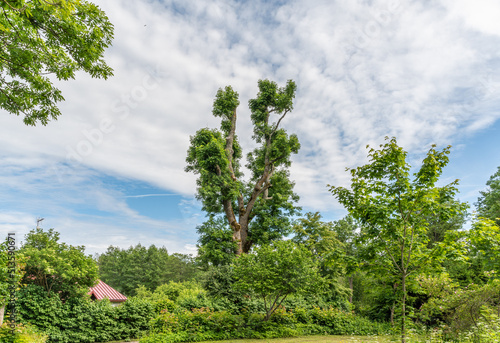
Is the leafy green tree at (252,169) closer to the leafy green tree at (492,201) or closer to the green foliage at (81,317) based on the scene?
the green foliage at (81,317)

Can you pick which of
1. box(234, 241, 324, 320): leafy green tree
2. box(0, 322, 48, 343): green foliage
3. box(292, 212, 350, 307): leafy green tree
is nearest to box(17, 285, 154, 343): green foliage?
box(0, 322, 48, 343): green foliage

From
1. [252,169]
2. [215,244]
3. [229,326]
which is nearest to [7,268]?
[229,326]

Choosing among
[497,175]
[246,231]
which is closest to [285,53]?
[246,231]

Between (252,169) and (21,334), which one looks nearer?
(21,334)

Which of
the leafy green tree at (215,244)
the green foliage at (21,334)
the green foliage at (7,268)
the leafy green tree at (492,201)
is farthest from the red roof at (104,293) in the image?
the leafy green tree at (492,201)

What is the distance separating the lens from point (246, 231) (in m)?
18.3

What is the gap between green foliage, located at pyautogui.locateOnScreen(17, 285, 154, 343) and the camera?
31.6ft

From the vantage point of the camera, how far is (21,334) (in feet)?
26.7

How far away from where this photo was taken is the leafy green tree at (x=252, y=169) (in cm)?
1708

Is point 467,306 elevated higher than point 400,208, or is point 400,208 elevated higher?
point 400,208

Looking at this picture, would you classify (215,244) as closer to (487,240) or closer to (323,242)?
(323,242)

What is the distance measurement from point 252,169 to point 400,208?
1618 centimetres

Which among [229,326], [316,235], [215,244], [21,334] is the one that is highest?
[316,235]

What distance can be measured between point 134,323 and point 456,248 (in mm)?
12617
